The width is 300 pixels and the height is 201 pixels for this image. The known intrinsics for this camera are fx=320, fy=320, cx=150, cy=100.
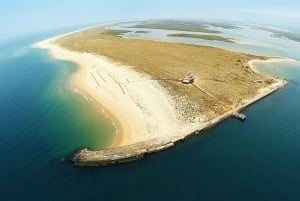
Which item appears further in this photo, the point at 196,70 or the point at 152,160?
the point at 196,70

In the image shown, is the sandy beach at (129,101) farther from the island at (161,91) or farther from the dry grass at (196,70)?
the dry grass at (196,70)

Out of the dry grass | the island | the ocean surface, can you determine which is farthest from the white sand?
the dry grass

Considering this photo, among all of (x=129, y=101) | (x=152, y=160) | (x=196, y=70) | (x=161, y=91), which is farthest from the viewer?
(x=196, y=70)

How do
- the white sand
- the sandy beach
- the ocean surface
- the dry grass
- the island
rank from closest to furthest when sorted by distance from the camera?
the ocean surface → the island → the white sand → the sandy beach → the dry grass

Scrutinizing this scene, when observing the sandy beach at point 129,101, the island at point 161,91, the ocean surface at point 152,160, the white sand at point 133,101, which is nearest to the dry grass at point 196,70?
the island at point 161,91

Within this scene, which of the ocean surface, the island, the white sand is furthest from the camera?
the white sand

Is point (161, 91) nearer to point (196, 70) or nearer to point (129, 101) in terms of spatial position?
point (129, 101)

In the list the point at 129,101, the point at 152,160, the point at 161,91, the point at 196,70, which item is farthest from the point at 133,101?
the point at 196,70

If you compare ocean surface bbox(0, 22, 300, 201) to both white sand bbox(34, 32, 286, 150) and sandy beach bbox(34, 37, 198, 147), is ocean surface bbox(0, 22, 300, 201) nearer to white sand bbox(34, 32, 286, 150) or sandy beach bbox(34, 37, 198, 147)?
white sand bbox(34, 32, 286, 150)
